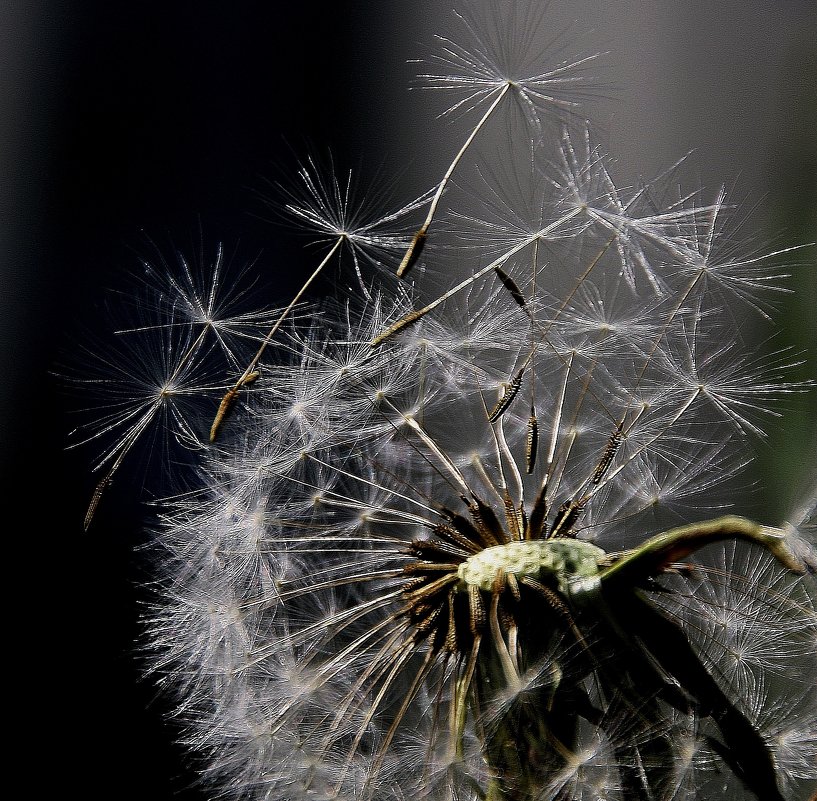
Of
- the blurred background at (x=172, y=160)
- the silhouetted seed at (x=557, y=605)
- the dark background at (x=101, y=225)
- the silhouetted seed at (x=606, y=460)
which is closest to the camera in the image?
the silhouetted seed at (x=557, y=605)

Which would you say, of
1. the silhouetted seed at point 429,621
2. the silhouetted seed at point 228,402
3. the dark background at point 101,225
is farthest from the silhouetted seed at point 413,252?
the dark background at point 101,225

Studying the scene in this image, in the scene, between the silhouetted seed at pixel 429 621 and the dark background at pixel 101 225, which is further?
the dark background at pixel 101 225

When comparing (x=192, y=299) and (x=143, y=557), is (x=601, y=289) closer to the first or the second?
(x=192, y=299)

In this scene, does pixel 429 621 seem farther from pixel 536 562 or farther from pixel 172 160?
pixel 172 160

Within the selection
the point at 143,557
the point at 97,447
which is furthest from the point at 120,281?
the point at 143,557

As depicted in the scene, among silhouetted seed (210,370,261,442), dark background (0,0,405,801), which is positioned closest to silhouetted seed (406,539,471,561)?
silhouetted seed (210,370,261,442)

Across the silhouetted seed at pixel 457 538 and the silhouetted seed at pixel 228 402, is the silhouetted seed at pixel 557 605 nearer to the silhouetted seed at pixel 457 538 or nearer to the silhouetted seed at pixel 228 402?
the silhouetted seed at pixel 457 538

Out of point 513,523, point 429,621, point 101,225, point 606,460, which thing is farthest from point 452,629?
point 101,225

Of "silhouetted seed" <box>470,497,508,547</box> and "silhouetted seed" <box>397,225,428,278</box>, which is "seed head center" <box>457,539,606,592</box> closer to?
"silhouetted seed" <box>470,497,508,547</box>
